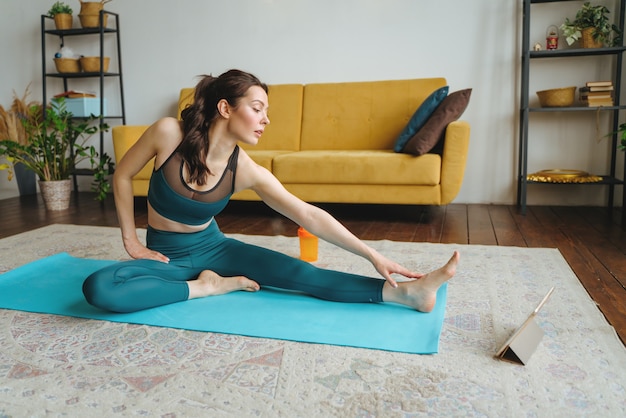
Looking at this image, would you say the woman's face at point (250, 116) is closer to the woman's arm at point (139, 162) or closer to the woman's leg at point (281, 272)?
the woman's arm at point (139, 162)

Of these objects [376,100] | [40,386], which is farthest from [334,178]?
[40,386]

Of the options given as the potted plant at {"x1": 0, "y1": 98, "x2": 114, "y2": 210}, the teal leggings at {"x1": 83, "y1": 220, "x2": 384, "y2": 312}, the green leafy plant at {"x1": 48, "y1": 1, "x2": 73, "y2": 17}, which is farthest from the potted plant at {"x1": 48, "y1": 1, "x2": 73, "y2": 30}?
the teal leggings at {"x1": 83, "y1": 220, "x2": 384, "y2": 312}

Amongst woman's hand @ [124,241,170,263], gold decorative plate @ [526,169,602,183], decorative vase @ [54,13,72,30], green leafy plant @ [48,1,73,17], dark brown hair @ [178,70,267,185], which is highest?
green leafy plant @ [48,1,73,17]

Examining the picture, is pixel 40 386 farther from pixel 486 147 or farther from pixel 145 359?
pixel 486 147

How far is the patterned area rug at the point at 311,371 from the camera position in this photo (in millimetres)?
1174

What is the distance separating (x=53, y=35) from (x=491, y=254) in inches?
171

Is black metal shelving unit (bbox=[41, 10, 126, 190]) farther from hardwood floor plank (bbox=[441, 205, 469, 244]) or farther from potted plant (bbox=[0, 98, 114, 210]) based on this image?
hardwood floor plank (bbox=[441, 205, 469, 244])

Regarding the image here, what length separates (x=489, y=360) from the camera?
54.7 inches

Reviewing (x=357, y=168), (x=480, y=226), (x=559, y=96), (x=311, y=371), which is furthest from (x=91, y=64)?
→ (x=311, y=371)

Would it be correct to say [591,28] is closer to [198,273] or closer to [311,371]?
[198,273]

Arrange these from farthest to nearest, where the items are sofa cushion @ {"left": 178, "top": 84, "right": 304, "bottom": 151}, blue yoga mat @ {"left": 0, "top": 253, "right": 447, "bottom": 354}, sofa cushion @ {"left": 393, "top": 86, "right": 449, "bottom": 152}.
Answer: sofa cushion @ {"left": 178, "top": 84, "right": 304, "bottom": 151} < sofa cushion @ {"left": 393, "top": 86, "right": 449, "bottom": 152} < blue yoga mat @ {"left": 0, "top": 253, "right": 447, "bottom": 354}

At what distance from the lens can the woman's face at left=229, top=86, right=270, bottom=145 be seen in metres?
1.66

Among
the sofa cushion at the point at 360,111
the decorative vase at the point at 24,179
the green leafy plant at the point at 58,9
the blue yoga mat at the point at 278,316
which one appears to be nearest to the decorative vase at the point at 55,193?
the decorative vase at the point at 24,179

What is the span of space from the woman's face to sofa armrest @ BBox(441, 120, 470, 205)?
1.76 meters
